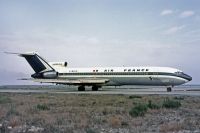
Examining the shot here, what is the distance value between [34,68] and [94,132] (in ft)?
162

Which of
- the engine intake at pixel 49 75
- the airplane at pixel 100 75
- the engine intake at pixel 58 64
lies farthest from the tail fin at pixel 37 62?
the engine intake at pixel 58 64

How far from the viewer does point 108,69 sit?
5612cm

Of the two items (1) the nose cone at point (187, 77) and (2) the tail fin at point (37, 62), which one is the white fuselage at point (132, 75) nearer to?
(1) the nose cone at point (187, 77)

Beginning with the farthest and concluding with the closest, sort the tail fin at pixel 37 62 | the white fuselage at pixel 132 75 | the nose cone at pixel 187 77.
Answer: the tail fin at pixel 37 62 < the nose cone at pixel 187 77 < the white fuselage at pixel 132 75

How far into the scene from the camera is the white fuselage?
50.3m

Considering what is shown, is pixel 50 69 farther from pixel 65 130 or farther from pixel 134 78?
pixel 65 130

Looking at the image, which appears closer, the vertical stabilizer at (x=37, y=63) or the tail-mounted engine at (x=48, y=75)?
the tail-mounted engine at (x=48, y=75)

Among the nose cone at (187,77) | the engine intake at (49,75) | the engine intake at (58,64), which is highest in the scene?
the engine intake at (58,64)

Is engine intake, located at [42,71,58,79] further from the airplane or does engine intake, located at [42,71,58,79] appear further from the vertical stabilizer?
the vertical stabilizer

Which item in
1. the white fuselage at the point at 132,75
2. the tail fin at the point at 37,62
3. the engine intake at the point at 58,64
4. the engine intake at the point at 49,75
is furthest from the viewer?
the engine intake at the point at 58,64

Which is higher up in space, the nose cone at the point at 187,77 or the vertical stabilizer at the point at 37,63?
the vertical stabilizer at the point at 37,63

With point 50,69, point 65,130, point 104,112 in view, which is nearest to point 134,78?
point 50,69

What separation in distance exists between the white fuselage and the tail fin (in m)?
2.44

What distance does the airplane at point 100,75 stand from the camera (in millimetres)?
50531
